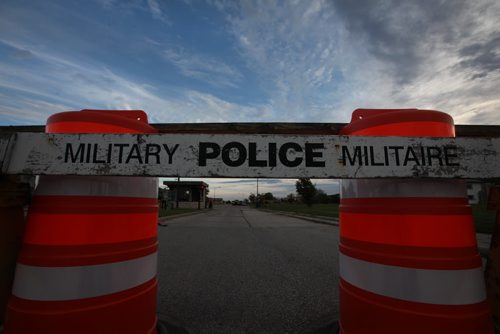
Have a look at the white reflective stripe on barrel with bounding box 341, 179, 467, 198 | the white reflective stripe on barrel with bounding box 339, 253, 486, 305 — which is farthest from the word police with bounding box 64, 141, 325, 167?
the white reflective stripe on barrel with bounding box 339, 253, 486, 305

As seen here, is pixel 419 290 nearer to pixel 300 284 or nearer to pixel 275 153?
pixel 275 153

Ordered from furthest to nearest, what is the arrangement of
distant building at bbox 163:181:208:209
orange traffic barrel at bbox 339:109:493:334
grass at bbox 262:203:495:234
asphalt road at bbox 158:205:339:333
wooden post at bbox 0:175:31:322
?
distant building at bbox 163:181:208:209
grass at bbox 262:203:495:234
asphalt road at bbox 158:205:339:333
wooden post at bbox 0:175:31:322
orange traffic barrel at bbox 339:109:493:334

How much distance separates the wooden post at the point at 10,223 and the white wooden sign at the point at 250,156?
0.18 metres

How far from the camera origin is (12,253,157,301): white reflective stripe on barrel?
A: 4.30 feet

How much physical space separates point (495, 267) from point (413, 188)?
2.37 feet

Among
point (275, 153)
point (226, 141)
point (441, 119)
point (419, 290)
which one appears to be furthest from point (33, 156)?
point (441, 119)

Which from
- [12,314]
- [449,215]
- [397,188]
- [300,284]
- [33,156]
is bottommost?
[300,284]

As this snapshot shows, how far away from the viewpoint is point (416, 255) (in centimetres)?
132

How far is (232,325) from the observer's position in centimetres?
224

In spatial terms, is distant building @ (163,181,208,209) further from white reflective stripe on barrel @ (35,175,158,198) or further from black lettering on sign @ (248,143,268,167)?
black lettering on sign @ (248,143,268,167)

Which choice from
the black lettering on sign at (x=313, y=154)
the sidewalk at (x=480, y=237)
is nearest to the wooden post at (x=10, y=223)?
the black lettering on sign at (x=313, y=154)

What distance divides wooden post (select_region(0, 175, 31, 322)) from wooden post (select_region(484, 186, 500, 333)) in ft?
8.41

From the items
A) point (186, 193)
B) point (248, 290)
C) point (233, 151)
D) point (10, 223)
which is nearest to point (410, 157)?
point (233, 151)

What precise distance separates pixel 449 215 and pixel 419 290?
1.28 ft
